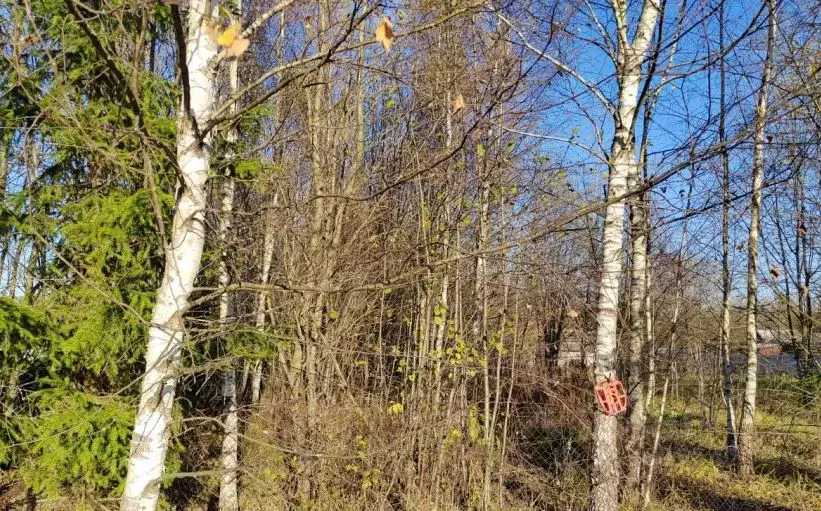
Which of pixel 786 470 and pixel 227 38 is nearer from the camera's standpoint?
pixel 227 38

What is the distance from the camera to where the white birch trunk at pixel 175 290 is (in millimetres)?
2223

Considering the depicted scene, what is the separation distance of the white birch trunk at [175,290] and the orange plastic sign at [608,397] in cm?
340

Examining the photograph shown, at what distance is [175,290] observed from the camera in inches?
90.1

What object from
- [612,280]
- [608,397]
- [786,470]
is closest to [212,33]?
[612,280]

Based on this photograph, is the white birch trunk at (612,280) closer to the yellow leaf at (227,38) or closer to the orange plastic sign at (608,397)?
the orange plastic sign at (608,397)

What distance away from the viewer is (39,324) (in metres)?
4.11

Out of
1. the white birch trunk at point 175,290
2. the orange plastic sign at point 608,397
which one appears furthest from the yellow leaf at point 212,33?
the orange plastic sign at point 608,397

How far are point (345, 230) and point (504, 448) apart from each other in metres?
2.76

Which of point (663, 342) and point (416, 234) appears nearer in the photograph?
point (416, 234)

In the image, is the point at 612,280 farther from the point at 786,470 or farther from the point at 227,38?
the point at 786,470

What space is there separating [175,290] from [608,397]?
354 cm

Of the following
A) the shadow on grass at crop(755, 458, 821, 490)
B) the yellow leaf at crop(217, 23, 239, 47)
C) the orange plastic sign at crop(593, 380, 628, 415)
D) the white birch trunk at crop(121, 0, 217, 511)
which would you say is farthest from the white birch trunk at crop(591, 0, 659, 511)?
the shadow on grass at crop(755, 458, 821, 490)

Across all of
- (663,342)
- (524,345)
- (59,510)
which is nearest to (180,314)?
(59,510)

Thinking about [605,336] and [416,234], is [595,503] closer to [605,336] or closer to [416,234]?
[605,336]
